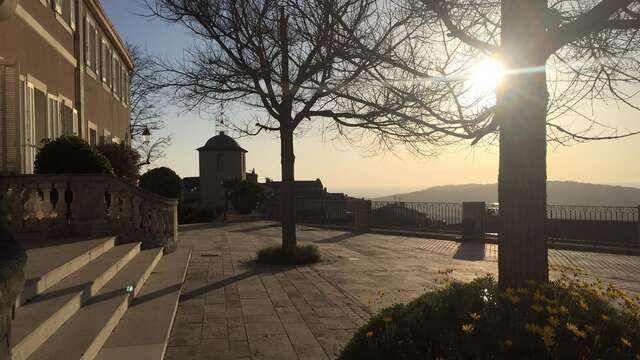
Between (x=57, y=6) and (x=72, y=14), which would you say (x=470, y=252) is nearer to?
(x=57, y=6)

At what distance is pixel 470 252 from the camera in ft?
51.3

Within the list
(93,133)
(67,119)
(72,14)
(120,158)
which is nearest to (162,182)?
(93,133)

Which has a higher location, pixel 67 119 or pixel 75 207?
pixel 67 119

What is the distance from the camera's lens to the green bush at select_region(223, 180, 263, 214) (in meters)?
32.4

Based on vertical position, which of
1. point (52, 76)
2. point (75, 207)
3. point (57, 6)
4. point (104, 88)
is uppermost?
point (57, 6)

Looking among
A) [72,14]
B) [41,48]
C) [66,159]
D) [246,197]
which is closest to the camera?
[66,159]

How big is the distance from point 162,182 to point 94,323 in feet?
46.5

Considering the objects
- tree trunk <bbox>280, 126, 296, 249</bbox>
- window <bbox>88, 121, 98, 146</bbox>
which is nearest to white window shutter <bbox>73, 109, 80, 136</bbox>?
window <bbox>88, 121, 98, 146</bbox>

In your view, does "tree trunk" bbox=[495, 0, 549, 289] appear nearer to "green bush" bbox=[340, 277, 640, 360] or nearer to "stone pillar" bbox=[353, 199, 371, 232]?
"green bush" bbox=[340, 277, 640, 360]

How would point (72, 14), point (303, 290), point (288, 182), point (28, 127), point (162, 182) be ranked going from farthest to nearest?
point (162, 182), point (72, 14), point (288, 182), point (28, 127), point (303, 290)

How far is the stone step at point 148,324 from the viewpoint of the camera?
15.6 ft

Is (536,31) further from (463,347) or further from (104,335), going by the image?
(104,335)

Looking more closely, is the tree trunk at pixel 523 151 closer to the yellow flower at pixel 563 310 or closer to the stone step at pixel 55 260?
the yellow flower at pixel 563 310

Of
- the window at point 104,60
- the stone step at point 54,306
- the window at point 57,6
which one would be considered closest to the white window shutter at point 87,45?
the window at point 104,60
